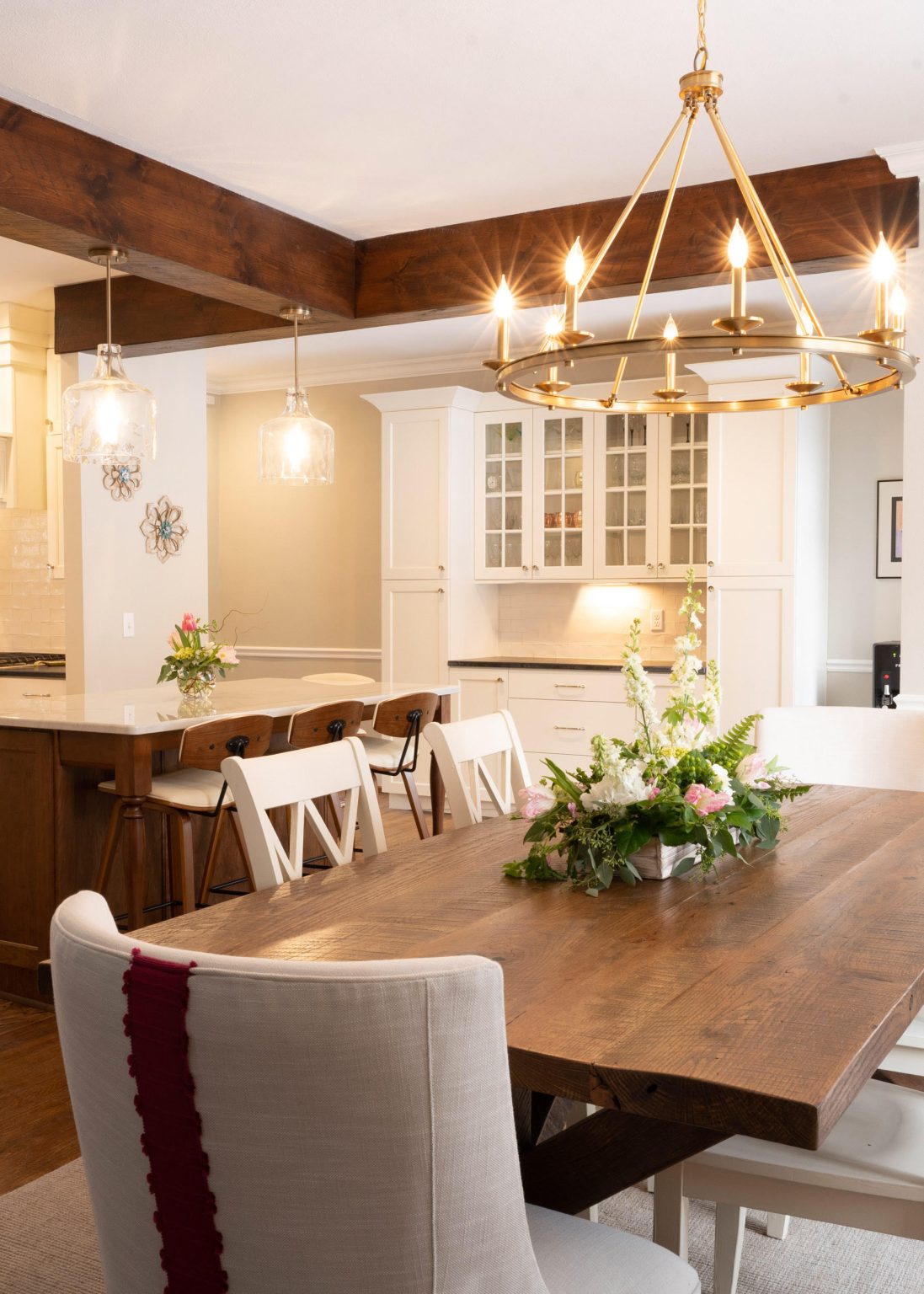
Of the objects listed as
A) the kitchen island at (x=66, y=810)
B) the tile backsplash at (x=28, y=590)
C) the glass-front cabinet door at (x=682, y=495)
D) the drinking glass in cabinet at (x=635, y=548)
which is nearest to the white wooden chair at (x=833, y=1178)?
the kitchen island at (x=66, y=810)

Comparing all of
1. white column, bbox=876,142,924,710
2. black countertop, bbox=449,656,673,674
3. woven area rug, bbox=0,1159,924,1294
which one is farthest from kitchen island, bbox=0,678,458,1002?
black countertop, bbox=449,656,673,674

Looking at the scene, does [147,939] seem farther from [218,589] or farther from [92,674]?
[218,589]

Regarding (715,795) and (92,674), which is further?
(92,674)

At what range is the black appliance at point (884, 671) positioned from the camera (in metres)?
5.64

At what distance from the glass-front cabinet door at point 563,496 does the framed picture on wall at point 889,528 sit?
1.44 meters

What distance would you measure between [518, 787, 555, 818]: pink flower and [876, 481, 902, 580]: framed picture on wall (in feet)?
14.1

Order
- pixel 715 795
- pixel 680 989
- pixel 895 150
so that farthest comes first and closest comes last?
pixel 895 150, pixel 715 795, pixel 680 989

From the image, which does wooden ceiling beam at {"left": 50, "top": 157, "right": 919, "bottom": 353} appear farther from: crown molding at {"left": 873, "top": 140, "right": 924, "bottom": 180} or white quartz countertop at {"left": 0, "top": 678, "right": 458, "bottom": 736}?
white quartz countertop at {"left": 0, "top": 678, "right": 458, "bottom": 736}

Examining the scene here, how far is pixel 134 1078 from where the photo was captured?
3.31ft

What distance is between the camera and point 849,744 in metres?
3.35

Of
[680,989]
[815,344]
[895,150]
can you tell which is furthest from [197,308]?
[680,989]

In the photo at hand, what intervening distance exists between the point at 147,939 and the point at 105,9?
214 centimetres

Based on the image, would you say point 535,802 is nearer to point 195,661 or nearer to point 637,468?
point 195,661

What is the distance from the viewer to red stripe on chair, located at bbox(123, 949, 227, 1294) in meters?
0.96
